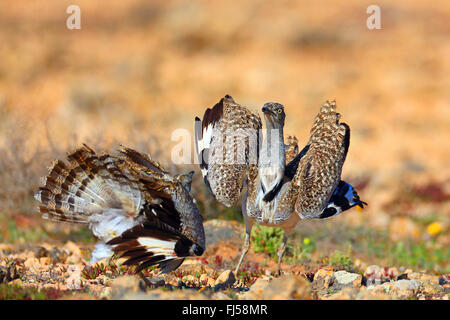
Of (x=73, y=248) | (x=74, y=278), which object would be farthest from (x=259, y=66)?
(x=74, y=278)

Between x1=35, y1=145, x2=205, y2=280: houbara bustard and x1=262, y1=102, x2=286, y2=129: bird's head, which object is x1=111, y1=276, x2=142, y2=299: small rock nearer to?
x1=35, y1=145, x2=205, y2=280: houbara bustard

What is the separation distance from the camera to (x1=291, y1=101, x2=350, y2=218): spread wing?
6.22 meters

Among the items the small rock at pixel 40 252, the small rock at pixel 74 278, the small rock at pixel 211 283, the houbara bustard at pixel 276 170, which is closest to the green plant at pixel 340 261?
the houbara bustard at pixel 276 170

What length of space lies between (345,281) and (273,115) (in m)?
1.87

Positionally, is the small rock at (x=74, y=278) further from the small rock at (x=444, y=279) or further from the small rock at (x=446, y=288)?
the small rock at (x=444, y=279)

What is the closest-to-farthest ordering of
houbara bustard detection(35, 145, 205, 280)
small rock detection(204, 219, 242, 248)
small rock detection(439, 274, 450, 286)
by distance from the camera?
houbara bustard detection(35, 145, 205, 280), small rock detection(439, 274, 450, 286), small rock detection(204, 219, 242, 248)

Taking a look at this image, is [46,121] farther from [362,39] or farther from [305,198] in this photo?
[362,39]

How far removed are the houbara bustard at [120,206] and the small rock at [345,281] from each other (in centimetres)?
158

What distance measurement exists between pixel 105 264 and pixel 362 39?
2615 centimetres

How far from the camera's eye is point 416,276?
7520 millimetres

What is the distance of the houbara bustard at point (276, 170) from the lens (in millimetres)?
6258

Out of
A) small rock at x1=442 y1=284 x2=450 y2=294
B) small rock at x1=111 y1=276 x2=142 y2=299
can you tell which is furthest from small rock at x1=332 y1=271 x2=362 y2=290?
small rock at x1=111 y1=276 x2=142 y2=299

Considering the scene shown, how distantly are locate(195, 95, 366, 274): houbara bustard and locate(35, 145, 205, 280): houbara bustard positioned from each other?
3.03ft

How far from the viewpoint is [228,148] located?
21.7 feet
